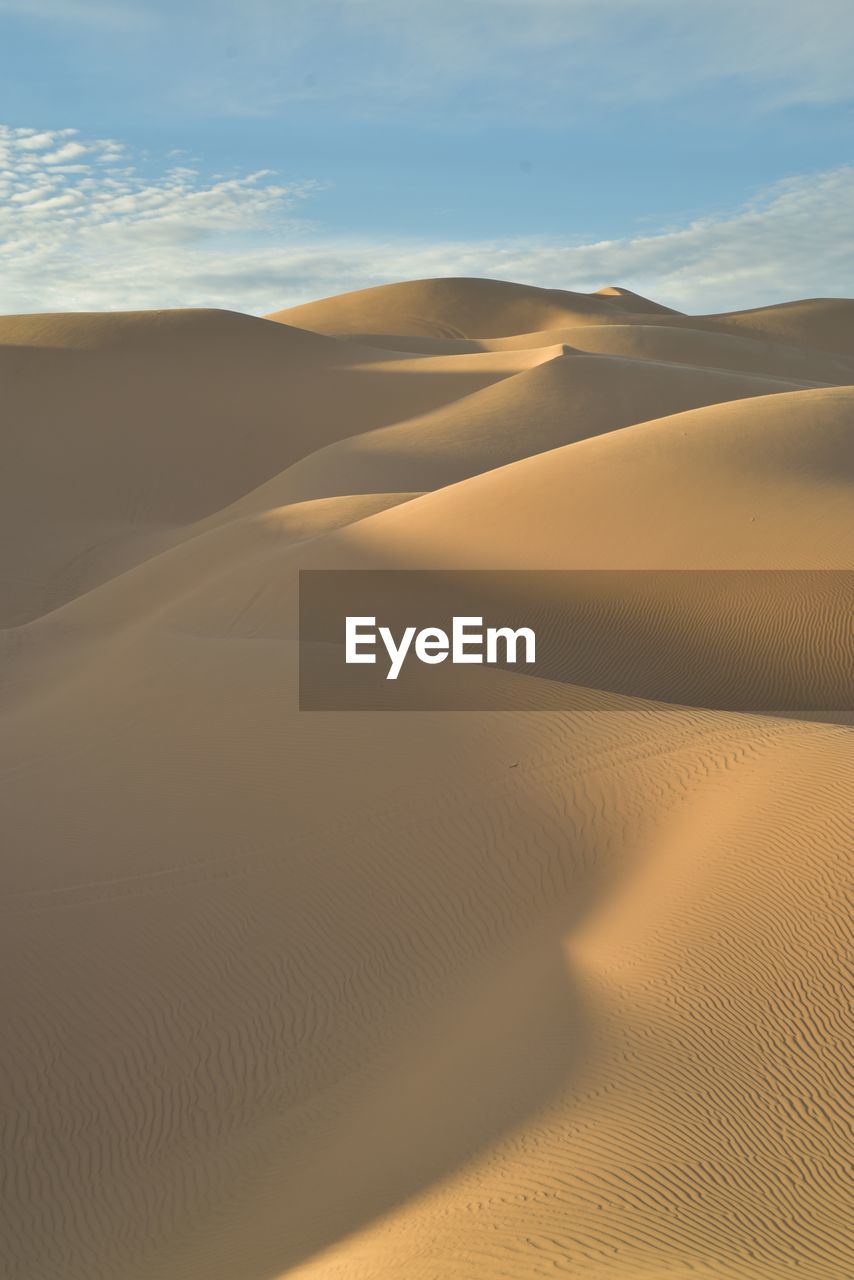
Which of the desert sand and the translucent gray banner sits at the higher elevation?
the translucent gray banner

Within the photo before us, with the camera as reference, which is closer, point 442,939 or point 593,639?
point 442,939

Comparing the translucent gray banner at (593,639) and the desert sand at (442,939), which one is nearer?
the desert sand at (442,939)

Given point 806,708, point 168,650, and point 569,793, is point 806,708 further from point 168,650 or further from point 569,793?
point 168,650

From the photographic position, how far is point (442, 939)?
8.02 meters

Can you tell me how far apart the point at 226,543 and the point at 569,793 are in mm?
12358

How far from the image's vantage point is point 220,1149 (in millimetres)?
6566

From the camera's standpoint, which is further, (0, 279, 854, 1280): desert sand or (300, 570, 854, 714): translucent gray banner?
(300, 570, 854, 714): translucent gray banner

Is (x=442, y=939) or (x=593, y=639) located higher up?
(x=593, y=639)

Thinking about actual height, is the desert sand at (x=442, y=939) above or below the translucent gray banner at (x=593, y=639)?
below

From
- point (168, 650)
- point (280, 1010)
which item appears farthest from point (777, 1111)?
point (168, 650)

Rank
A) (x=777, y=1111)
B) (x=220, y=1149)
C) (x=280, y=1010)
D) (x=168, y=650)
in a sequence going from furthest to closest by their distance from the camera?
1. (x=168, y=650)
2. (x=280, y=1010)
3. (x=220, y=1149)
4. (x=777, y=1111)

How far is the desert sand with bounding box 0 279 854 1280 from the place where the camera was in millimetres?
4996

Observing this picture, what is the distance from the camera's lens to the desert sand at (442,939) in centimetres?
500

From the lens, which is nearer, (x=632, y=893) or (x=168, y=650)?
(x=632, y=893)
